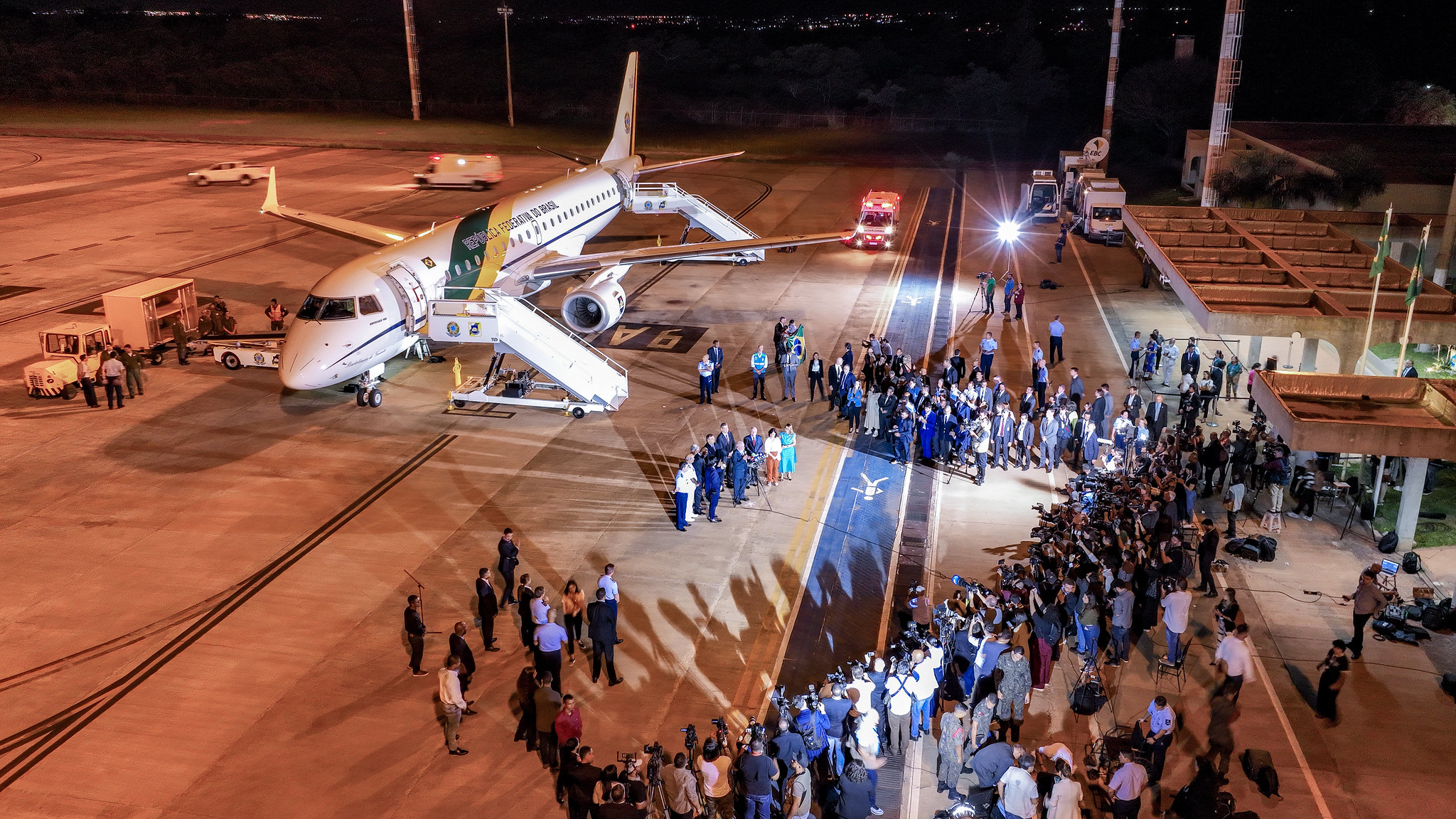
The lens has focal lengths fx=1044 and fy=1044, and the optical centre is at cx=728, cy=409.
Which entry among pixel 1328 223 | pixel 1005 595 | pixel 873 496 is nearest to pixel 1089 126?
pixel 1328 223

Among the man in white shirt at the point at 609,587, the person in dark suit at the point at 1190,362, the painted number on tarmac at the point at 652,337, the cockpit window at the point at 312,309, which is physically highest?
the cockpit window at the point at 312,309

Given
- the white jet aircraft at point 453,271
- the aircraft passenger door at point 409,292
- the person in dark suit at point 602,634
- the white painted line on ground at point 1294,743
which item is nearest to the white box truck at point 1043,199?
the white jet aircraft at point 453,271

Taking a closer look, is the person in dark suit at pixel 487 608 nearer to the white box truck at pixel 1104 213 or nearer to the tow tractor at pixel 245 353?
the tow tractor at pixel 245 353

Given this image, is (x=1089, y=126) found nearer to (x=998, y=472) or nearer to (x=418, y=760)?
(x=998, y=472)

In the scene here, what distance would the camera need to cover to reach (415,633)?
53.1 feet

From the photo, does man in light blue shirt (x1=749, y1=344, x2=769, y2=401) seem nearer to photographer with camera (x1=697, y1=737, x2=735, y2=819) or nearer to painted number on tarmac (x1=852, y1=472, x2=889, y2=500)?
painted number on tarmac (x1=852, y1=472, x2=889, y2=500)

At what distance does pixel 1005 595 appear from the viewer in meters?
16.3

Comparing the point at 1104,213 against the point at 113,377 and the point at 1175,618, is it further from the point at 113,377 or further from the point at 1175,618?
the point at 113,377

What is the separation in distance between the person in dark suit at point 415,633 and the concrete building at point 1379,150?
40.2 meters

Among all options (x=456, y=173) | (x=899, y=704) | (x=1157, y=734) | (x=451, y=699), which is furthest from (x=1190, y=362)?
(x=456, y=173)

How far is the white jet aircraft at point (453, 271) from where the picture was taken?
26.2 metres

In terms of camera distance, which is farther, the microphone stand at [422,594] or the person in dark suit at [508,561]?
the person in dark suit at [508,561]

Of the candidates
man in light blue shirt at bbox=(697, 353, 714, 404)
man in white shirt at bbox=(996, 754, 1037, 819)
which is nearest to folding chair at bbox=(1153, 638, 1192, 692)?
man in white shirt at bbox=(996, 754, 1037, 819)

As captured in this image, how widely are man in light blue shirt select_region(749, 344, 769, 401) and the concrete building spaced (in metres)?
27.1
